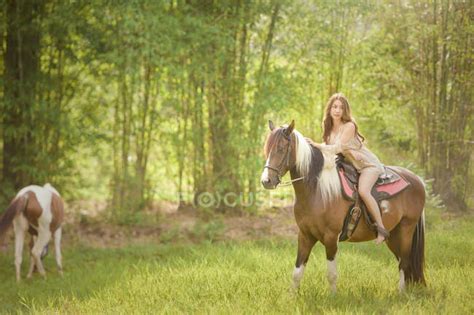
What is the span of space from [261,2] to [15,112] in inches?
167

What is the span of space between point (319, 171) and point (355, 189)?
336 millimetres

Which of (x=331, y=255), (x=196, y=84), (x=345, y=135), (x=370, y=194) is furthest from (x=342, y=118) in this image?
(x=196, y=84)

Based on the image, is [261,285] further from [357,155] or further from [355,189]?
[357,155]

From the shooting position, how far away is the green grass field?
11.9 feet

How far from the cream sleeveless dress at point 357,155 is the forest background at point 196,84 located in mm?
2937

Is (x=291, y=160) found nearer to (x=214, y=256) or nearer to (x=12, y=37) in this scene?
(x=214, y=256)

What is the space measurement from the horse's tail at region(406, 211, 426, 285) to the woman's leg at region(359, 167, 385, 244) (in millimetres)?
382

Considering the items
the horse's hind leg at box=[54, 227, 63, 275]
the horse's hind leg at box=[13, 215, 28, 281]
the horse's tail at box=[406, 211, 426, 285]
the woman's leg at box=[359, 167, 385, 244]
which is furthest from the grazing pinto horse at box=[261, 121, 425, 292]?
the horse's hind leg at box=[13, 215, 28, 281]

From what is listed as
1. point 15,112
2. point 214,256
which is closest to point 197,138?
point 15,112

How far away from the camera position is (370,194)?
3.98 metres

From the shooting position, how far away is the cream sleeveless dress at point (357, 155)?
4016 mm

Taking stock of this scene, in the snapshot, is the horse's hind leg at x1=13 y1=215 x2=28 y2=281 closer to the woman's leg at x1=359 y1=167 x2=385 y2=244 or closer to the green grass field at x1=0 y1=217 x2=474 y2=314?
the green grass field at x1=0 y1=217 x2=474 y2=314

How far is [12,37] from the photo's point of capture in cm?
810

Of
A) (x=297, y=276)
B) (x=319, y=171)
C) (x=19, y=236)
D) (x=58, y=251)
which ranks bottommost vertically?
(x=58, y=251)
